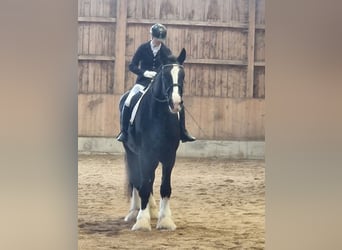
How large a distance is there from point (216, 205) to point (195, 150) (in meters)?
0.24

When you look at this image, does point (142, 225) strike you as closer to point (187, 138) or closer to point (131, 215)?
point (131, 215)

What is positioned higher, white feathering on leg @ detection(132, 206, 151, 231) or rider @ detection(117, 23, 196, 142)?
rider @ detection(117, 23, 196, 142)

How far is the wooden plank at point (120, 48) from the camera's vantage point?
213 cm

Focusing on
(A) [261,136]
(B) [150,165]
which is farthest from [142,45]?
(A) [261,136]

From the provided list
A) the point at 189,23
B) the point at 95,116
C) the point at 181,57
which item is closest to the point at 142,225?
the point at 95,116

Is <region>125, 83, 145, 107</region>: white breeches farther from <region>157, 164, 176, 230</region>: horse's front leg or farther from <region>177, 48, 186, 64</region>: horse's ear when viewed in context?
<region>157, 164, 176, 230</region>: horse's front leg

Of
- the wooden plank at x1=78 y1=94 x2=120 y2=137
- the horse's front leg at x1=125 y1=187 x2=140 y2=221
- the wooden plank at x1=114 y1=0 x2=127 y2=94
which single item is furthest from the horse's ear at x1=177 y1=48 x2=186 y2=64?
the horse's front leg at x1=125 y1=187 x2=140 y2=221

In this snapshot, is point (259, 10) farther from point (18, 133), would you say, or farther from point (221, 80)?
point (18, 133)

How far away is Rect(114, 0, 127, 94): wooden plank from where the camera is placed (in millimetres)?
2127

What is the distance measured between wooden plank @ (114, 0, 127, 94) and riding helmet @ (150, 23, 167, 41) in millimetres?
120

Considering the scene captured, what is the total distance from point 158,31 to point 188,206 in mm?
732

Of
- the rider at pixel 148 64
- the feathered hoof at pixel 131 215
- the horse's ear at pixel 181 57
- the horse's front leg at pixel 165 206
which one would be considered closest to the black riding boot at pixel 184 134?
the rider at pixel 148 64

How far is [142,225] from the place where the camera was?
2.09m

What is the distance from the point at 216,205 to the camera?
212cm
